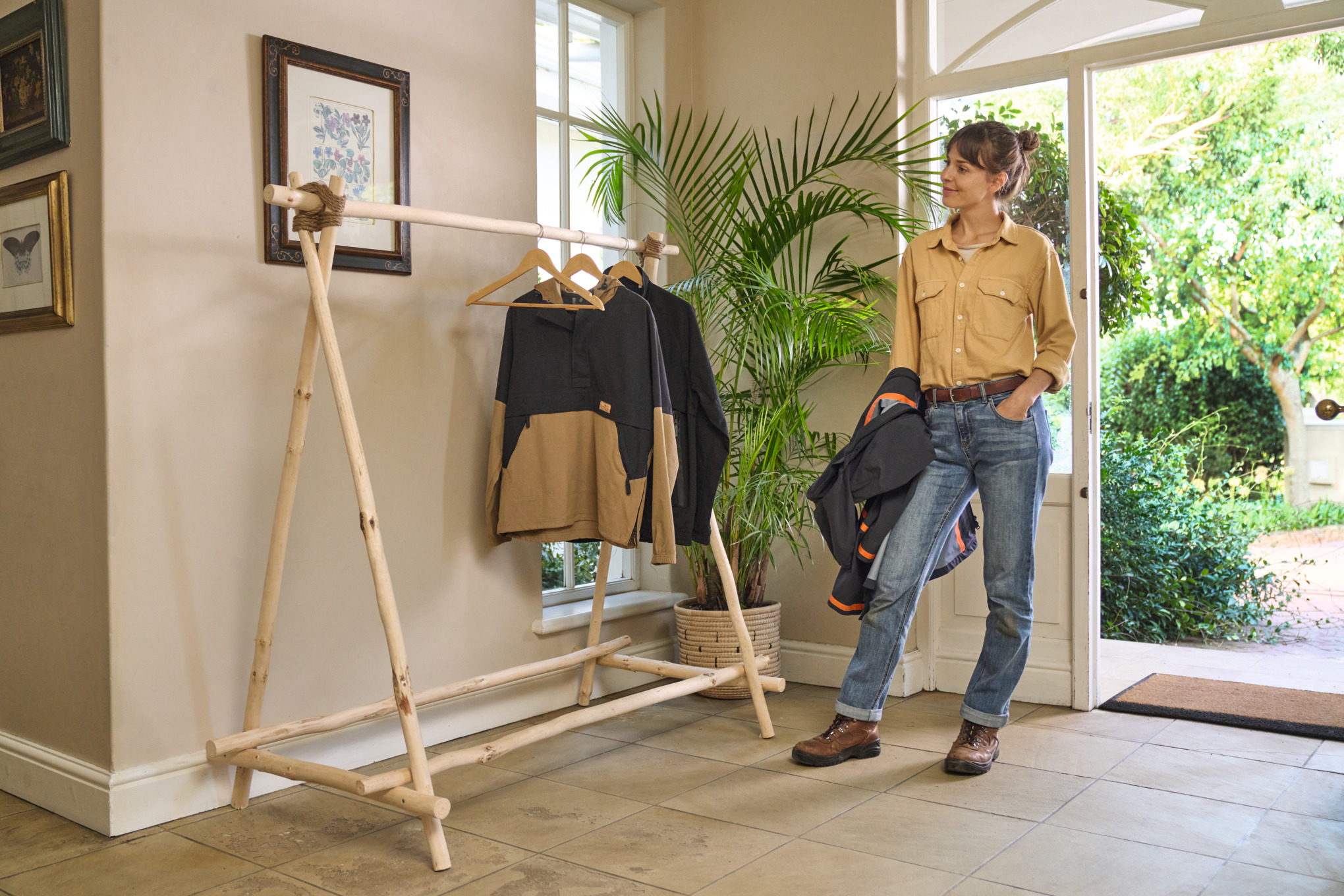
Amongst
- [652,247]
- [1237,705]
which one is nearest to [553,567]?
[652,247]

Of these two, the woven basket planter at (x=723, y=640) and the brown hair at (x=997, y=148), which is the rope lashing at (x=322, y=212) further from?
the woven basket planter at (x=723, y=640)

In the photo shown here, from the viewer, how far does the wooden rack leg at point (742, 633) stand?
2857 millimetres

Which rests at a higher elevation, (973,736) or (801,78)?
(801,78)

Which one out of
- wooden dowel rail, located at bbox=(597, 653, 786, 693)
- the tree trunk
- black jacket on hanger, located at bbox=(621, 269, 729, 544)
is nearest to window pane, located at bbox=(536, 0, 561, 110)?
black jacket on hanger, located at bbox=(621, 269, 729, 544)

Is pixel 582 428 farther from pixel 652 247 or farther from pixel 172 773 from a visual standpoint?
pixel 172 773

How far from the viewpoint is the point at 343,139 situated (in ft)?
8.63

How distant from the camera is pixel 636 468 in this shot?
2666 millimetres

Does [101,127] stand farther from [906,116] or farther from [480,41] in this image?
[906,116]

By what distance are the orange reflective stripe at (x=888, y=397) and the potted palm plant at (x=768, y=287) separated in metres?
0.57

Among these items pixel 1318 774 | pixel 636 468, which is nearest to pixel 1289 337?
pixel 1318 774

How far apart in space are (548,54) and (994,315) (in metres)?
1.85

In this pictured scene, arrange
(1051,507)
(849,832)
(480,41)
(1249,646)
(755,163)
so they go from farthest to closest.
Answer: (1249,646), (755,163), (1051,507), (480,41), (849,832)

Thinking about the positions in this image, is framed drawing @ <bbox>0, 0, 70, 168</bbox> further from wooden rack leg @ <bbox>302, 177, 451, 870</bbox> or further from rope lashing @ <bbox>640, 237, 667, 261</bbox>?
rope lashing @ <bbox>640, 237, 667, 261</bbox>

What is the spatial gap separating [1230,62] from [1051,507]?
19.8ft
